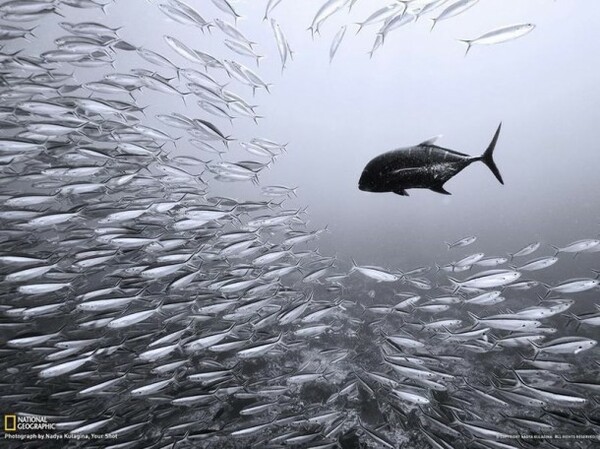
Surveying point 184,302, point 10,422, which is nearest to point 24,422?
point 10,422

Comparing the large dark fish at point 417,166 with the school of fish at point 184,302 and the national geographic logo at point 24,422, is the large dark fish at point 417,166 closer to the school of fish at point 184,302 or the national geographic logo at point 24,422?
the school of fish at point 184,302

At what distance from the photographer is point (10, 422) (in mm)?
3750

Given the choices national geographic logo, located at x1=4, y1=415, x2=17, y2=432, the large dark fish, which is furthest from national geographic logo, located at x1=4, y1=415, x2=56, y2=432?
the large dark fish

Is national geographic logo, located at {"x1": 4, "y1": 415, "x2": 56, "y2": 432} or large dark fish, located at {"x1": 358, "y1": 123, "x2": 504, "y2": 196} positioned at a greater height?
large dark fish, located at {"x1": 358, "y1": 123, "x2": 504, "y2": 196}

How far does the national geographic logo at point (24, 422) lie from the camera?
143 inches

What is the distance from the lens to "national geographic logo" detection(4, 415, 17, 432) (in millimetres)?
3708

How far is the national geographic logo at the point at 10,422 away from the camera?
371cm

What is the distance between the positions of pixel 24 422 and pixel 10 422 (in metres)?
0.18

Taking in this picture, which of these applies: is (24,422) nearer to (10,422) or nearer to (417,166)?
(10,422)

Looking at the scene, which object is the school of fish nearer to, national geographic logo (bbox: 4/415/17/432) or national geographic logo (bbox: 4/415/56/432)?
national geographic logo (bbox: 4/415/56/432)

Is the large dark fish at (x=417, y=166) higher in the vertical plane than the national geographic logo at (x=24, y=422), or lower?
higher

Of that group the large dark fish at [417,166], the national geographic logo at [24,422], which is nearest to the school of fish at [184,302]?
the national geographic logo at [24,422]

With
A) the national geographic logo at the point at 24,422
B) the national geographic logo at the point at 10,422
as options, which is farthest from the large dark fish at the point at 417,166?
the national geographic logo at the point at 10,422

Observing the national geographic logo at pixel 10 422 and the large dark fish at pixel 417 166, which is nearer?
the large dark fish at pixel 417 166
